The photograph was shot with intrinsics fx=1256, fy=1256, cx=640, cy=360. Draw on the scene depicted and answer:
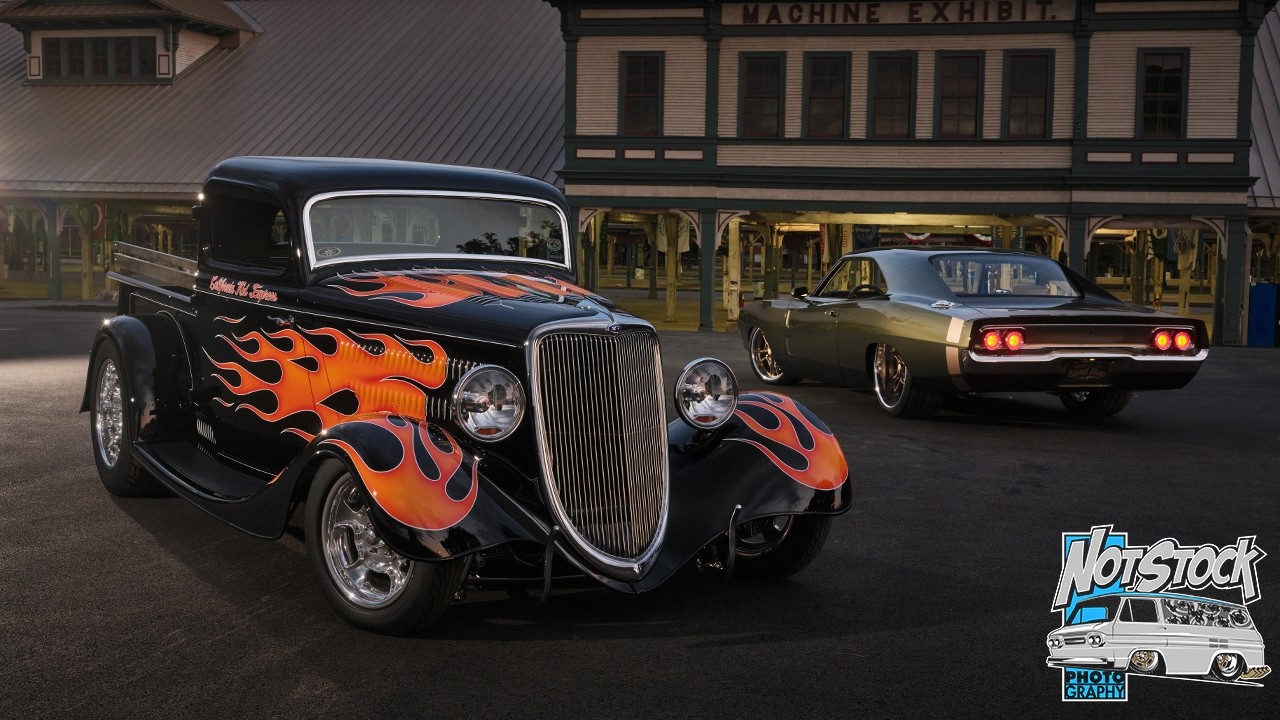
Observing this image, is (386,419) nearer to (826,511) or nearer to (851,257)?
(826,511)

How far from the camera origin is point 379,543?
5.07 metres

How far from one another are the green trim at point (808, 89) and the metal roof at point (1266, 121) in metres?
8.12

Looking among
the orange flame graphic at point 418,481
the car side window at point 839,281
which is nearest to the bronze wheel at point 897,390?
the car side window at point 839,281

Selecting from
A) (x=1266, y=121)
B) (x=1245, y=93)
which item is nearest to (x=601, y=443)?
(x=1245, y=93)

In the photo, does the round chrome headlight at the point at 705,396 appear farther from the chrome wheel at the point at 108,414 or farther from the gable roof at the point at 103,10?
the gable roof at the point at 103,10

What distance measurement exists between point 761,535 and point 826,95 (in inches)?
823

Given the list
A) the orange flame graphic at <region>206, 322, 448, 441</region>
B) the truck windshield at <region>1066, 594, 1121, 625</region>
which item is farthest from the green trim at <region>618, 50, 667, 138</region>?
the truck windshield at <region>1066, 594, 1121, 625</region>

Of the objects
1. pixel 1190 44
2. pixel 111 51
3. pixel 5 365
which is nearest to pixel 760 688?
pixel 5 365

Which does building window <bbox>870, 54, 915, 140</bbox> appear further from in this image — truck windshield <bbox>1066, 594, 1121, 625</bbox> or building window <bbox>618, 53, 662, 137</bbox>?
truck windshield <bbox>1066, 594, 1121, 625</bbox>

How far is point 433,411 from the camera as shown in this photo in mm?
5438

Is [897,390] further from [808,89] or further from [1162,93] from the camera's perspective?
[1162,93]

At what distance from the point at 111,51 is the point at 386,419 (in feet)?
114

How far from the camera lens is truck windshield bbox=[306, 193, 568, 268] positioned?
21.6 feet

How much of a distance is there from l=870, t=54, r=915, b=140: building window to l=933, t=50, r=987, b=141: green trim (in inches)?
17.9
